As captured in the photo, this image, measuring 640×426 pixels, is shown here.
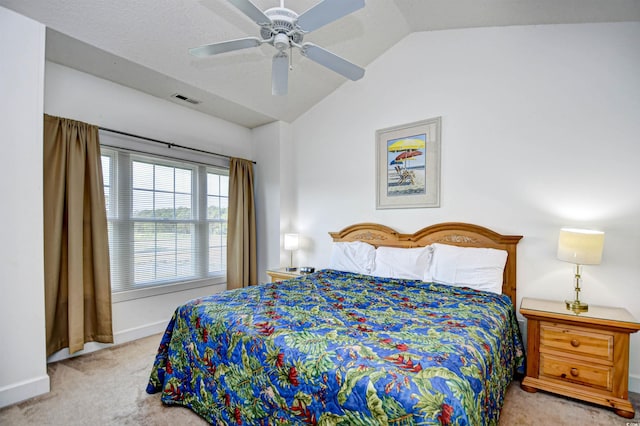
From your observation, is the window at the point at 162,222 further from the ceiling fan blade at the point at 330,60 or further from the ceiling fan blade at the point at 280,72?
the ceiling fan blade at the point at 330,60

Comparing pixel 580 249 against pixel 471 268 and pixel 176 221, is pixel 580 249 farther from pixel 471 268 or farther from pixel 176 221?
pixel 176 221

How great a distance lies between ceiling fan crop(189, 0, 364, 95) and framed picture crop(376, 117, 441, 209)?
1373 mm

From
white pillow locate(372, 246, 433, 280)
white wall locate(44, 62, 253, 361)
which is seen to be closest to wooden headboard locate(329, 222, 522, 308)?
white pillow locate(372, 246, 433, 280)

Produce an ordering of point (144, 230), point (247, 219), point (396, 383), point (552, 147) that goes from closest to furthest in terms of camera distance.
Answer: point (396, 383) → point (552, 147) → point (144, 230) → point (247, 219)

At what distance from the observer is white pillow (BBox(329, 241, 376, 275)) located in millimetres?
3344

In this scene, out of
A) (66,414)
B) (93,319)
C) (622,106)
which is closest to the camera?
(66,414)

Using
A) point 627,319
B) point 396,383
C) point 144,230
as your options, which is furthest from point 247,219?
point 627,319

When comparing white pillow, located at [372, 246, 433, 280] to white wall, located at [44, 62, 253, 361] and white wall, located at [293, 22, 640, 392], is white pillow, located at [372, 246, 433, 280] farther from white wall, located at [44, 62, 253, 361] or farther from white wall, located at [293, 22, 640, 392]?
white wall, located at [44, 62, 253, 361]

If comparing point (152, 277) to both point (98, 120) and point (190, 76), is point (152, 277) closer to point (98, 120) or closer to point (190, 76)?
point (98, 120)

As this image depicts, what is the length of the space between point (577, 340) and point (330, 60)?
2624 mm

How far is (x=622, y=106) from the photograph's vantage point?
7.78 ft

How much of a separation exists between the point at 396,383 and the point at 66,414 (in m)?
2.25

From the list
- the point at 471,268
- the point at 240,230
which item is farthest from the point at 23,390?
the point at 471,268

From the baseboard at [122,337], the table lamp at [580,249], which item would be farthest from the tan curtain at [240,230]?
the table lamp at [580,249]
